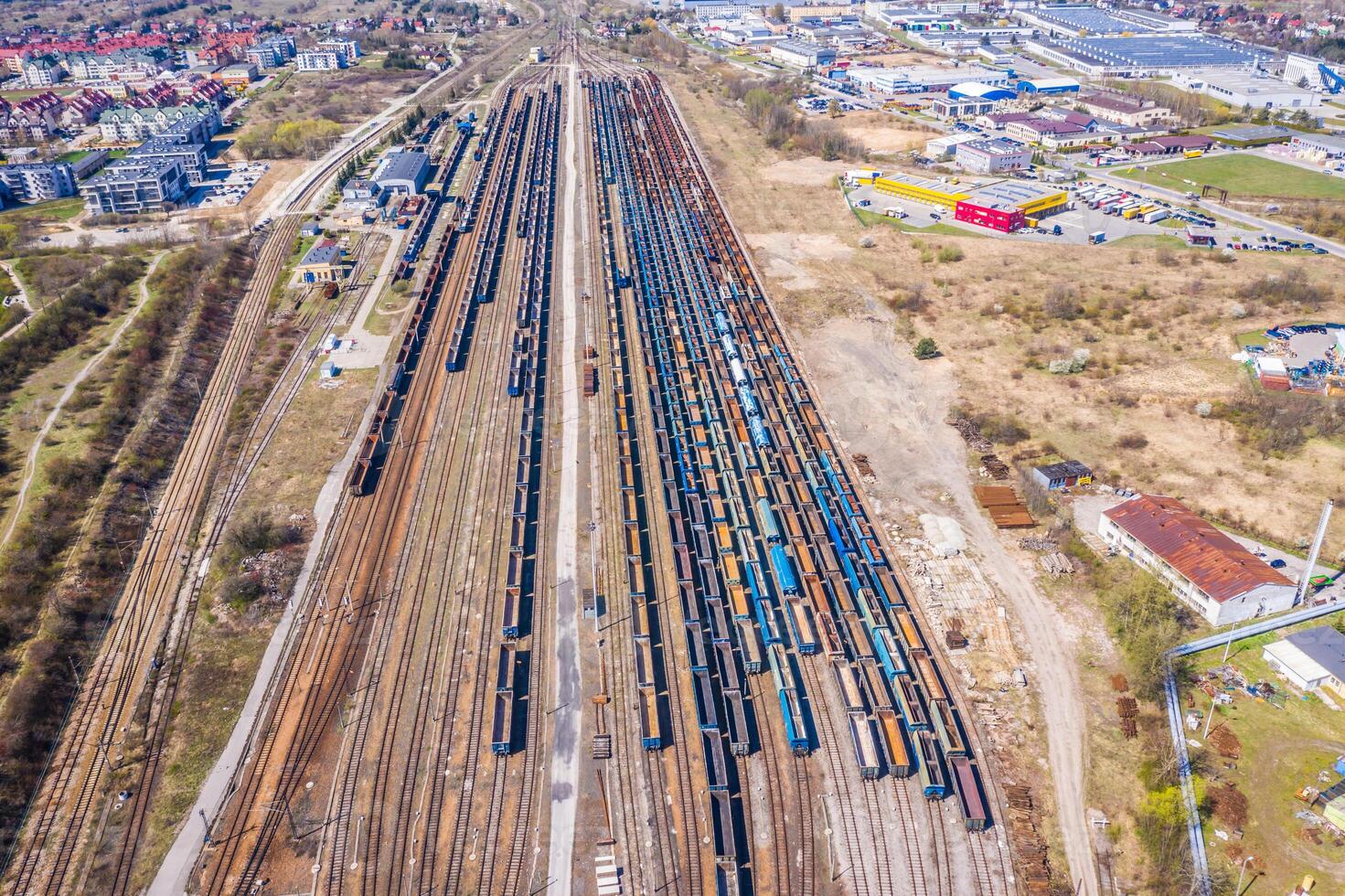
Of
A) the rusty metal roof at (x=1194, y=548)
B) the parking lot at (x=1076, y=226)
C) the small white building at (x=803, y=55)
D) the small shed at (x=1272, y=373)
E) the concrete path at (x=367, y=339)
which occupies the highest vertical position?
the small white building at (x=803, y=55)

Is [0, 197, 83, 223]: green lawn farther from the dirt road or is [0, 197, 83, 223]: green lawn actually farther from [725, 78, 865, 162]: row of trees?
[725, 78, 865, 162]: row of trees

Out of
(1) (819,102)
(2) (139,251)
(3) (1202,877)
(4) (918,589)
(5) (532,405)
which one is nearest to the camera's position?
(3) (1202,877)

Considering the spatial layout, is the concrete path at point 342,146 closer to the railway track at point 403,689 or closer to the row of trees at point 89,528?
the row of trees at point 89,528

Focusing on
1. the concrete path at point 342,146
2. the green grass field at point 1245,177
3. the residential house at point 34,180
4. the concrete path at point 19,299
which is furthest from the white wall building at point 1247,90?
the residential house at point 34,180

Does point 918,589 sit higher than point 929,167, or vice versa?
point 929,167

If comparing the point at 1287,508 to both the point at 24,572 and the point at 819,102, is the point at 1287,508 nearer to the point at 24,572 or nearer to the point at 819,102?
the point at 24,572

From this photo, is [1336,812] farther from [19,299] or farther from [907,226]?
[19,299]

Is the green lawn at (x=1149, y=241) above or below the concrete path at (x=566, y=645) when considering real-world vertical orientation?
above

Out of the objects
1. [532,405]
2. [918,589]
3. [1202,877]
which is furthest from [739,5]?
[1202,877]
